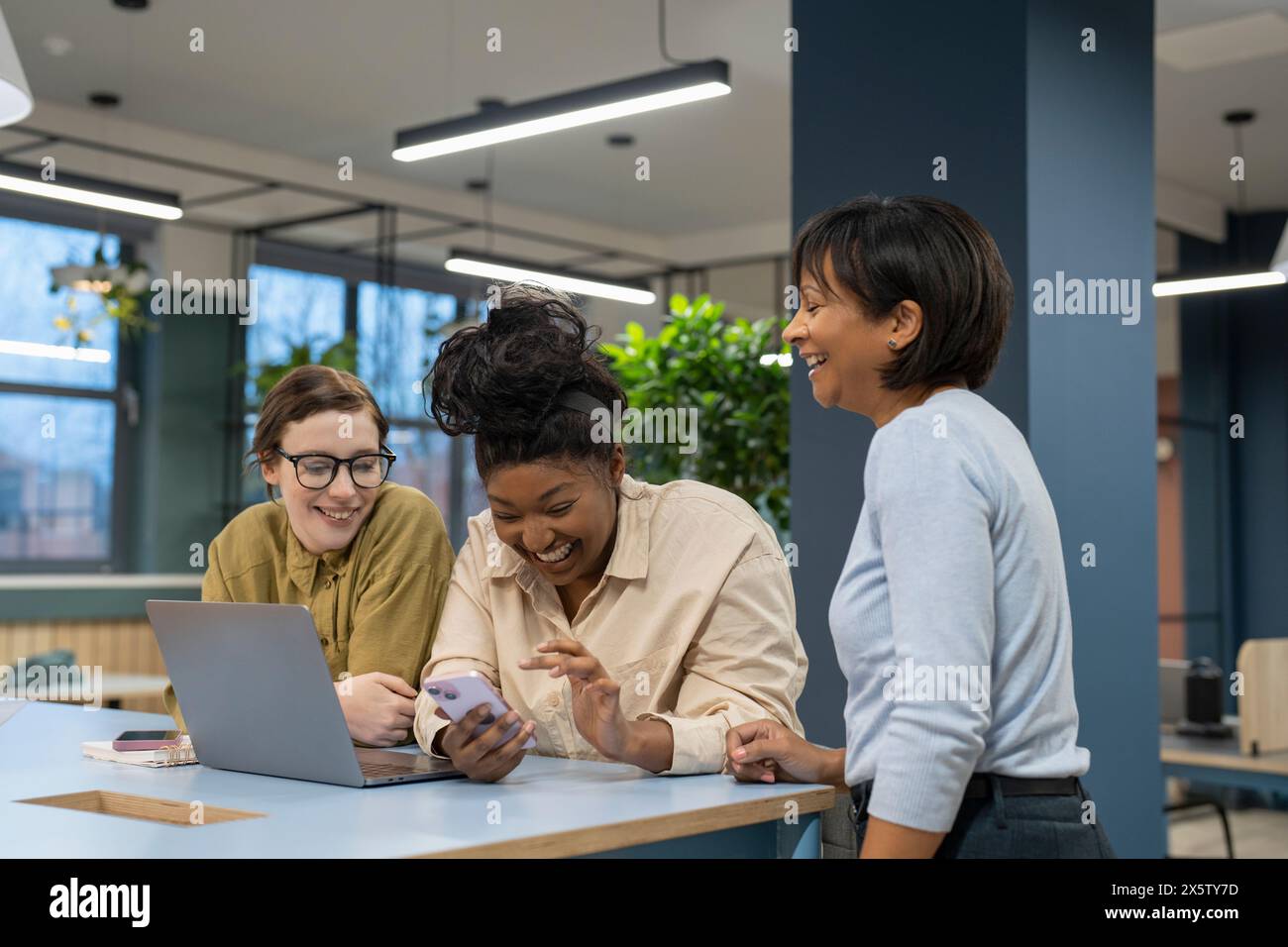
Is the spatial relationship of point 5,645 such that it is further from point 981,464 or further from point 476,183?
point 981,464

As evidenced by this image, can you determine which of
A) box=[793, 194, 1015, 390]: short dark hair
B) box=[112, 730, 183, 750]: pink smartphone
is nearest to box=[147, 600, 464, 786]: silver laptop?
box=[112, 730, 183, 750]: pink smartphone

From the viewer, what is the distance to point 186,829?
138 cm

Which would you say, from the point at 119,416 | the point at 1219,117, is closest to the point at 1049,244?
the point at 1219,117

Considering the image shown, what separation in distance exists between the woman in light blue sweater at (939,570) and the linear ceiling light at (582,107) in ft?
9.26

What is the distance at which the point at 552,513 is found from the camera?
1.79 meters

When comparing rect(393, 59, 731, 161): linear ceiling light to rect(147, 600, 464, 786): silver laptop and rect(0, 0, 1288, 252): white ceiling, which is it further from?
rect(147, 600, 464, 786): silver laptop

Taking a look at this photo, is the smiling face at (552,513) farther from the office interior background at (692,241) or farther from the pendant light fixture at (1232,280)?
the pendant light fixture at (1232,280)

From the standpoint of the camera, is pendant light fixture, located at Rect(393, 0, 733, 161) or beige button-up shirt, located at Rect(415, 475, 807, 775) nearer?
beige button-up shirt, located at Rect(415, 475, 807, 775)

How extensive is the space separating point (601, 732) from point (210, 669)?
53cm

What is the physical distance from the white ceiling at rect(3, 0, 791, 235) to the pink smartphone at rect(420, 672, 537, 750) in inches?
181

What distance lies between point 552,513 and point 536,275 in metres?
5.49

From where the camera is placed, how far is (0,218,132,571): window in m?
6.97

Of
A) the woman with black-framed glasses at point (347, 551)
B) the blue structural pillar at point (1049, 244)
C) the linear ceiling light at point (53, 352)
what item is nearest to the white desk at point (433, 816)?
the woman with black-framed glasses at point (347, 551)

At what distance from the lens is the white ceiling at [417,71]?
577 centimetres
